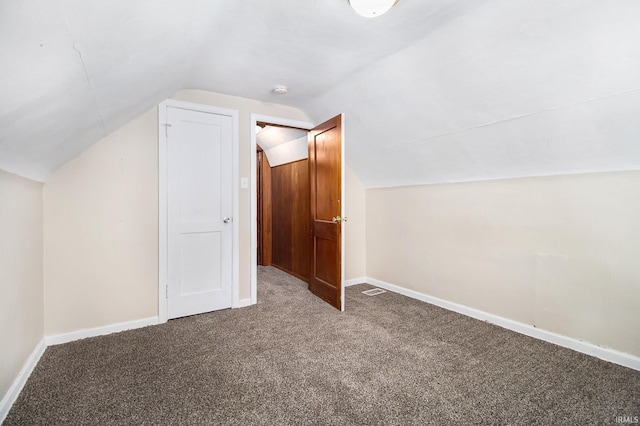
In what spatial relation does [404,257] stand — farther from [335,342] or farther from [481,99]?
[481,99]

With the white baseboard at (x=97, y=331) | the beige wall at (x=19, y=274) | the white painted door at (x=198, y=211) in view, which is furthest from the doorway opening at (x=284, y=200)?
the beige wall at (x=19, y=274)

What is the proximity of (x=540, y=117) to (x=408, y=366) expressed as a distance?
1.92 m

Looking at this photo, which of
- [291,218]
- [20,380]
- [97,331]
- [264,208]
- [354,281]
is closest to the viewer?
[20,380]

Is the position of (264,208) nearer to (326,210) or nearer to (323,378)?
(326,210)

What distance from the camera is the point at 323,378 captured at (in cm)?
184

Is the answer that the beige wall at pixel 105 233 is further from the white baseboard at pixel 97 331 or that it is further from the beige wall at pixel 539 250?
the beige wall at pixel 539 250

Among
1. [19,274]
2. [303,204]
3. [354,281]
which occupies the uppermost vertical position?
[303,204]

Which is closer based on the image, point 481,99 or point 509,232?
point 481,99

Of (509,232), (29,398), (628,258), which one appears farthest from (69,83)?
(628,258)

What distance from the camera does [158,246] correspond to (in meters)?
2.75

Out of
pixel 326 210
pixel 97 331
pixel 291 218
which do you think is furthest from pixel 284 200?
pixel 97 331

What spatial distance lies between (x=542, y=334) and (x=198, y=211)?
315 cm

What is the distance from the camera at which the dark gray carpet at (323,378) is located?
152 cm

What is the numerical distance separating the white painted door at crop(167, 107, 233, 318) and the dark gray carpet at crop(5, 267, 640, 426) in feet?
1.17
